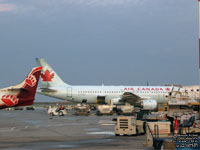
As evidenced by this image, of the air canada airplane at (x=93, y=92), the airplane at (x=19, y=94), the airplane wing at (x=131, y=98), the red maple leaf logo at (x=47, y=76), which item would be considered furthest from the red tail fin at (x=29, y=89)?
the airplane wing at (x=131, y=98)

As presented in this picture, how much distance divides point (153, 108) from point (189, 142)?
145 feet

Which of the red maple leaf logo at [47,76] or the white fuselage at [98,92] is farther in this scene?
the red maple leaf logo at [47,76]

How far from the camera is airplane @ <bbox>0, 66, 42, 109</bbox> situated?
3481 cm

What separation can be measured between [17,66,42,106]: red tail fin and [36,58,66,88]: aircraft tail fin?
2517cm

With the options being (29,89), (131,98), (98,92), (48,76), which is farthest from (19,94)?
(131,98)

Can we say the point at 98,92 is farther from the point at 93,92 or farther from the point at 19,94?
the point at 19,94

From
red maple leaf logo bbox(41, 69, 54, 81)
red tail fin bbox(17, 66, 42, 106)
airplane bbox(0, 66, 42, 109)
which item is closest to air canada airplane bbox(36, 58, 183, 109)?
red maple leaf logo bbox(41, 69, 54, 81)

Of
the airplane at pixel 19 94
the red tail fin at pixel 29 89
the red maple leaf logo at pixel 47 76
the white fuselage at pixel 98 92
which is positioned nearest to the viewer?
the airplane at pixel 19 94

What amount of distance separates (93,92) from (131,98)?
6415mm

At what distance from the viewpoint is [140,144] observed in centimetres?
1853

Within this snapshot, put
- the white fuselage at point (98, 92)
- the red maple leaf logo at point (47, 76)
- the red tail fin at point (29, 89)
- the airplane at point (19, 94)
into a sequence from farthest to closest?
the red maple leaf logo at point (47, 76) → the white fuselage at point (98, 92) → the red tail fin at point (29, 89) → the airplane at point (19, 94)

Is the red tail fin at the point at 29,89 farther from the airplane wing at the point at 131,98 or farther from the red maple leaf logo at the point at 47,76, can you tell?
the airplane wing at the point at 131,98

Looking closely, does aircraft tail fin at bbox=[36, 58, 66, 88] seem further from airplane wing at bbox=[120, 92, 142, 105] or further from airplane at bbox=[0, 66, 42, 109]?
airplane at bbox=[0, 66, 42, 109]

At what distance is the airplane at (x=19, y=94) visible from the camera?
34.8 m
